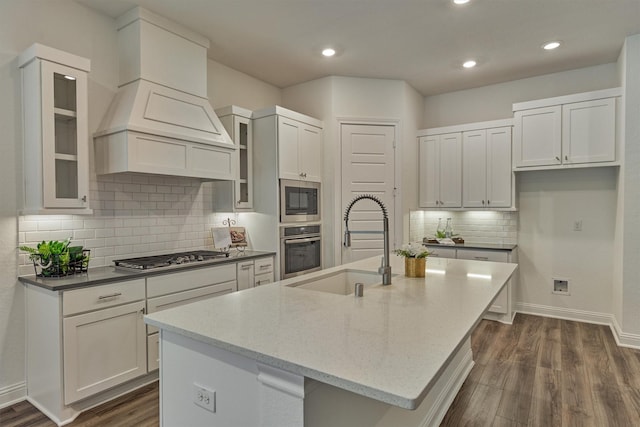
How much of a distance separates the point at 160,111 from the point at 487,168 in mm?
3729

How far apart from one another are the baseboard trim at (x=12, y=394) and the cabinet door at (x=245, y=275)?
1.66 m

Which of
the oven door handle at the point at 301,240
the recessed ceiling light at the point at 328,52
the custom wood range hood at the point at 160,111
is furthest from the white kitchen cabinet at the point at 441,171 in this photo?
the custom wood range hood at the point at 160,111

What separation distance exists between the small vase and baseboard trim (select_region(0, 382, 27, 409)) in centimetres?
277

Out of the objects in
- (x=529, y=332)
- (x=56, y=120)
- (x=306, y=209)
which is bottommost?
(x=529, y=332)

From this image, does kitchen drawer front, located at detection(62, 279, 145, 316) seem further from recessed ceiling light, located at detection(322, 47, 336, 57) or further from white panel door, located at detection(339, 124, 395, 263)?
recessed ceiling light, located at detection(322, 47, 336, 57)

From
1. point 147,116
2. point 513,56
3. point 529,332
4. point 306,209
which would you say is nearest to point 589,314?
point 529,332

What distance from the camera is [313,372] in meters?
1.01

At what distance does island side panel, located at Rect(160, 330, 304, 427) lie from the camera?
1132mm

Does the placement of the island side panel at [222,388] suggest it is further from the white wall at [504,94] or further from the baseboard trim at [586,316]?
the white wall at [504,94]

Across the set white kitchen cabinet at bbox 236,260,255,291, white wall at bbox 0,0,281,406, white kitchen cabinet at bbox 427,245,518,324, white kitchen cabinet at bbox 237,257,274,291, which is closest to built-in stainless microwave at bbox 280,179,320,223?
white kitchen cabinet at bbox 237,257,274,291

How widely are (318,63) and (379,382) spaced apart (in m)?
3.76

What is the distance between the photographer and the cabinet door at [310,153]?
162 inches

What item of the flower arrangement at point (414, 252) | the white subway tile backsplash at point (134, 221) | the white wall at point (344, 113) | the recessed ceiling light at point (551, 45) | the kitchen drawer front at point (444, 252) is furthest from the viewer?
the kitchen drawer front at point (444, 252)

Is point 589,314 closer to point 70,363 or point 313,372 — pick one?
point 313,372
